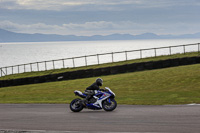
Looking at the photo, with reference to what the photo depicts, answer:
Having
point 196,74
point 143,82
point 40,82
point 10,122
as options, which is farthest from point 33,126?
point 40,82

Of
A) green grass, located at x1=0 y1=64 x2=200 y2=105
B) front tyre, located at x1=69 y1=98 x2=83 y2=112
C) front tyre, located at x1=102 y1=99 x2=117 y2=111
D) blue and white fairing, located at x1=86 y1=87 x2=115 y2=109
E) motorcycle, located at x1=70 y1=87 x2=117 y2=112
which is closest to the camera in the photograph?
blue and white fairing, located at x1=86 y1=87 x2=115 y2=109

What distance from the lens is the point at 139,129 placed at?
9539mm

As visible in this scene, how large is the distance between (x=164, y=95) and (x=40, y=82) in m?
22.3

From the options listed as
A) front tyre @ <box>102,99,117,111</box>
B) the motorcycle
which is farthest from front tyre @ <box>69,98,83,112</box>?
front tyre @ <box>102,99,117,111</box>

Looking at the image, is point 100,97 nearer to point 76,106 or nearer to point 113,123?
point 76,106

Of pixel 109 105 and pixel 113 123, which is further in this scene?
pixel 109 105

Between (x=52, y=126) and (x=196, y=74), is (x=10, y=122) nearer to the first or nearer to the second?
(x=52, y=126)

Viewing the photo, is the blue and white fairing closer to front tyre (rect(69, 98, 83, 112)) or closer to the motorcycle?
the motorcycle

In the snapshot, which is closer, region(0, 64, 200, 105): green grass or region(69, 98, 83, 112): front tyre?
region(69, 98, 83, 112): front tyre

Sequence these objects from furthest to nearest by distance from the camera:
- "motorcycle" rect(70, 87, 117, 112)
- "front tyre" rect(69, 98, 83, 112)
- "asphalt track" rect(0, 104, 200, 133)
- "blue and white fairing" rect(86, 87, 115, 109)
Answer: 1. "front tyre" rect(69, 98, 83, 112)
2. "motorcycle" rect(70, 87, 117, 112)
3. "blue and white fairing" rect(86, 87, 115, 109)
4. "asphalt track" rect(0, 104, 200, 133)

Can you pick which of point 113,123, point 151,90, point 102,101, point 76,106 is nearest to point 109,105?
point 102,101

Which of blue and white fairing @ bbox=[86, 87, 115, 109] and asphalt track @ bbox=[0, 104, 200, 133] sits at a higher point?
blue and white fairing @ bbox=[86, 87, 115, 109]

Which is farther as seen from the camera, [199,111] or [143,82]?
[143,82]

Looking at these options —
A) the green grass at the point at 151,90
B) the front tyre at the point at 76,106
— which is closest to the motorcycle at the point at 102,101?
the front tyre at the point at 76,106
